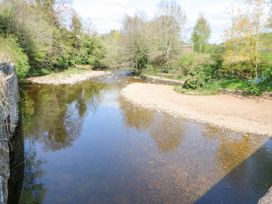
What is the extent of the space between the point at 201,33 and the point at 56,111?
34581 mm

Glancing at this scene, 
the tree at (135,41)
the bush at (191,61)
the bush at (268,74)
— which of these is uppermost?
the tree at (135,41)

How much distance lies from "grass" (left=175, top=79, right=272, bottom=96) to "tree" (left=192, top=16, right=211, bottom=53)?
834 inches

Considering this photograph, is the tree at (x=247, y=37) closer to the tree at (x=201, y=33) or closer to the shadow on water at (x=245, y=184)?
the shadow on water at (x=245, y=184)

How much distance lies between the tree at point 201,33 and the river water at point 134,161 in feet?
102

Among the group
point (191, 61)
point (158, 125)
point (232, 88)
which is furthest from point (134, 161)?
point (191, 61)

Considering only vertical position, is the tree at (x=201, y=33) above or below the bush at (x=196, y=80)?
above

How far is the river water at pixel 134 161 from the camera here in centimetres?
757

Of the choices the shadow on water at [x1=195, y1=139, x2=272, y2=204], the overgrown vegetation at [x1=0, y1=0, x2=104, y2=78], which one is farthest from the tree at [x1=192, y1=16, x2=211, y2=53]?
the shadow on water at [x1=195, y1=139, x2=272, y2=204]

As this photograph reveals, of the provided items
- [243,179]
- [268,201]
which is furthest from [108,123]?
[268,201]

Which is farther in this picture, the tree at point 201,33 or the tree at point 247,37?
the tree at point 201,33

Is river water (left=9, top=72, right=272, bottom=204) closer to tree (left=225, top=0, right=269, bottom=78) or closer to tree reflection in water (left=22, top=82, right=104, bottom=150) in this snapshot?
tree reflection in water (left=22, top=82, right=104, bottom=150)

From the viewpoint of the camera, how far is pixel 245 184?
8055 millimetres

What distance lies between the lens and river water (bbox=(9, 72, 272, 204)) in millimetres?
7570

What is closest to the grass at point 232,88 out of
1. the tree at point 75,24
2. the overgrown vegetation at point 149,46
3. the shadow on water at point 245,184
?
the overgrown vegetation at point 149,46
